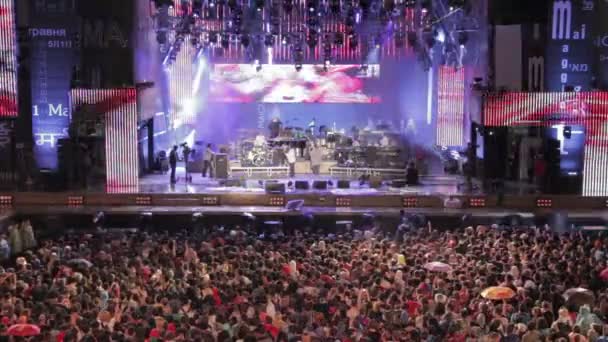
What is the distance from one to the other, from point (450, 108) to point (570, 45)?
6.88 m

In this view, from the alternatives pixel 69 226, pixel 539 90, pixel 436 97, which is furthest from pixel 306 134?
pixel 69 226

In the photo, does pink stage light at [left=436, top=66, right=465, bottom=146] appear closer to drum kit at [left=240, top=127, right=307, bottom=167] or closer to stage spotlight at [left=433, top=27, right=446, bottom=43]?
stage spotlight at [left=433, top=27, right=446, bottom=43]

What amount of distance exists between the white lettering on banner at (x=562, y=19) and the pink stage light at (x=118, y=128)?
1342 cm

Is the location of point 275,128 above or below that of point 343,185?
above

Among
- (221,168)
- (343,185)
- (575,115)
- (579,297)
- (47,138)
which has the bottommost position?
(579,297)

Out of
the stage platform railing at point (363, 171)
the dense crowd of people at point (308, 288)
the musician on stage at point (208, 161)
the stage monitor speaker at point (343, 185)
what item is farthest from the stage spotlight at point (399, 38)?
the dense crowd of people at point (308, 288)

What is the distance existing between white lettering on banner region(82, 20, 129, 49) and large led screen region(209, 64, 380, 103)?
23.8 ft

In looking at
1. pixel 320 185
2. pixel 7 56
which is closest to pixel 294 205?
pixel 320 185

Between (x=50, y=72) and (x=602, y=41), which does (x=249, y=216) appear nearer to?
(x=50, y=72)

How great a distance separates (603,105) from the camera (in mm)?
30250

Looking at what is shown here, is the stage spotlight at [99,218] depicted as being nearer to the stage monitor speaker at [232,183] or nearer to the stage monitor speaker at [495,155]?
the stage monitor speaker at [232,183]

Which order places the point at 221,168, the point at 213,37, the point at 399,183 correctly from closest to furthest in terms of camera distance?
the point at 399,183 < the point at 221,168 < the point at 213,37

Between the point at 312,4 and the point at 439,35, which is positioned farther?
the point at 439,35

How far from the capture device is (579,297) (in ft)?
48.8
